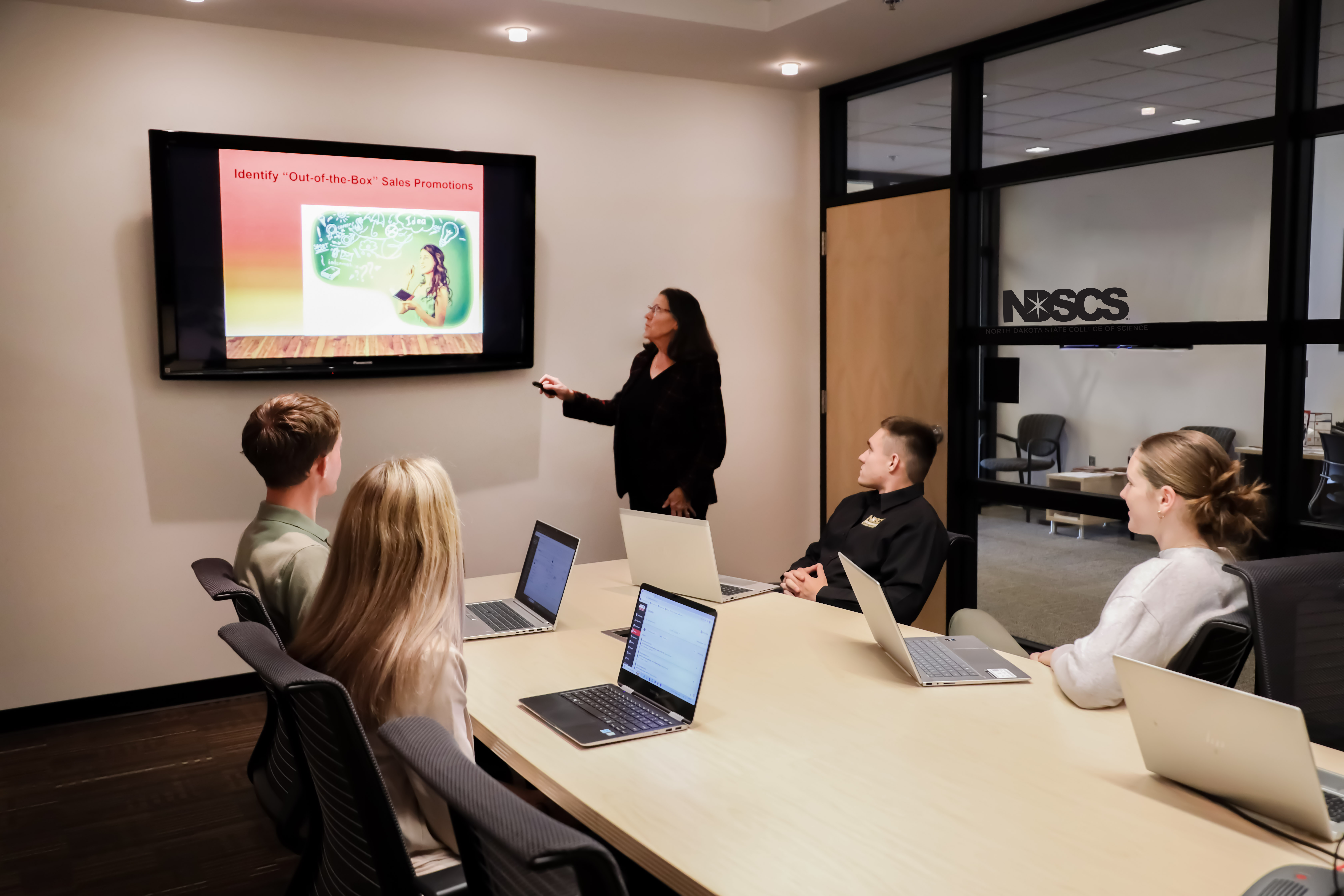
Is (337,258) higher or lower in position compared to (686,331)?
higher

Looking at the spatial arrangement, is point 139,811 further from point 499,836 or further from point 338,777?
point 499,836

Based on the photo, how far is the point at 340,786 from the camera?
1.54 metres

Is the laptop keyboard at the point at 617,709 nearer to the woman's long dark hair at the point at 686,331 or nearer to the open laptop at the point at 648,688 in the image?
the open laptop at the point at 648,688

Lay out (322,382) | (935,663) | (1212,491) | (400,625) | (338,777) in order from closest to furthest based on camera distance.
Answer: (338,777) < (400,625) < (1212,491) < (935,663) < (322,382)

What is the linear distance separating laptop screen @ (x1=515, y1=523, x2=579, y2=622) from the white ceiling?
2227 mm

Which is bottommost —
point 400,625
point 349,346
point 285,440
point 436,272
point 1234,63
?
point 400,625

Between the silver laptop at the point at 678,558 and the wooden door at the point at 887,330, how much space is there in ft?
6.26

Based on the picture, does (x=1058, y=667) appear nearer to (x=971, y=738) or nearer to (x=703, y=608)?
(x=971, y=738)

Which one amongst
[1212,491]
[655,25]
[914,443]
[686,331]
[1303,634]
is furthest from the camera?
[686,331]

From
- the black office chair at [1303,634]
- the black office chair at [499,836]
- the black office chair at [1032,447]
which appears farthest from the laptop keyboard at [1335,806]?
the black office chair at [1032,447]

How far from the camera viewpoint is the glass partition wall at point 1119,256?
140 inches

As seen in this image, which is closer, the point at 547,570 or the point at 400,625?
the point at 400,625

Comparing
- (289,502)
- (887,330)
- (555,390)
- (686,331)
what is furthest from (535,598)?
(887,330)

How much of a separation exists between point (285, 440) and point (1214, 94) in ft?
11.3
